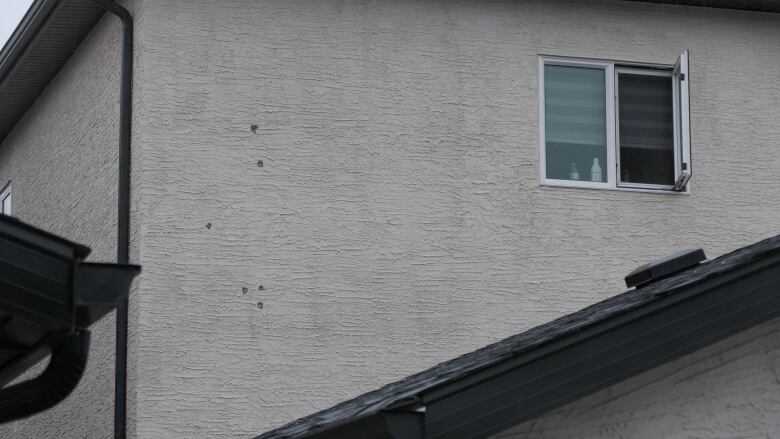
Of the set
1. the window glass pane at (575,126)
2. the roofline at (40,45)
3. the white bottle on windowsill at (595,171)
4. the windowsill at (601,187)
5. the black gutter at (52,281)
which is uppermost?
the roofline at (40,45)

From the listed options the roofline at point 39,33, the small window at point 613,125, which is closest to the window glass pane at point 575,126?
the small window at point 613,125

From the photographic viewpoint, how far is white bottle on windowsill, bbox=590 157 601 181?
43.4ft

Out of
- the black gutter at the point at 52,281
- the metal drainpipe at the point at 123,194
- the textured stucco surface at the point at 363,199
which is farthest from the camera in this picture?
the textured stucco surface at the point at 363,199

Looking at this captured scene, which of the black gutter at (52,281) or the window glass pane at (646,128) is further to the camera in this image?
the window glass pane at (646,128)

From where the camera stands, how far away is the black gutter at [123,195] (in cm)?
1188

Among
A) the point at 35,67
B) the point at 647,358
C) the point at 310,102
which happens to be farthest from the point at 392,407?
the point at 35,67

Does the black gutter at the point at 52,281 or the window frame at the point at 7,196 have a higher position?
the window frame at the point at 7,196

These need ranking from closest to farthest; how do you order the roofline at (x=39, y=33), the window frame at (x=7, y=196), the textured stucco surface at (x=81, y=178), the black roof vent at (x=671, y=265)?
the black roof vent at (x=671, y=265) → the textured stucco surface at (x=81, y=178) → the roofline at (x=39, y=33) → the window frame at (x=7, y=196)

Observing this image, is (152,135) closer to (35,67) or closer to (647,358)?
(35,67)

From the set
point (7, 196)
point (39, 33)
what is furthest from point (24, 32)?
point (7, 196)

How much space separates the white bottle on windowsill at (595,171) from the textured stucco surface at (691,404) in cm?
634

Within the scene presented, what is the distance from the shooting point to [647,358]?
259 inches

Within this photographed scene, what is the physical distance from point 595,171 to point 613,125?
0.43 meters

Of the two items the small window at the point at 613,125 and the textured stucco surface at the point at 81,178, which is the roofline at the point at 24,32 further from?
the small window at the point at 613,125
